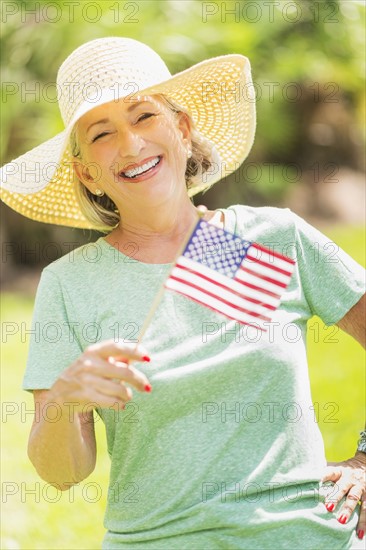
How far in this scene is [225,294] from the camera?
2531 millimetres

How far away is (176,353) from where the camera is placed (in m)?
2.49

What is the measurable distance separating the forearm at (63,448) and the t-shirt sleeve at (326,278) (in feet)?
2.14

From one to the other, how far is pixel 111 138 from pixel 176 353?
580 mm

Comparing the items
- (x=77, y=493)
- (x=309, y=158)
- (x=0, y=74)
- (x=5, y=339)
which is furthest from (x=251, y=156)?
(x=77, y=493)

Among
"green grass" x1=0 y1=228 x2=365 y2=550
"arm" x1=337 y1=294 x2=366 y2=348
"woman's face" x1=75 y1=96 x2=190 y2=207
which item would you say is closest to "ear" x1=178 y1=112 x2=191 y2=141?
"woman's face" x1=75 y1=96 x2=190 y2=207

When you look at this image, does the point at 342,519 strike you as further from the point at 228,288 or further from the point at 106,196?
the point at 106,196

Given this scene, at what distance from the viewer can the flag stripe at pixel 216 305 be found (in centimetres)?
247

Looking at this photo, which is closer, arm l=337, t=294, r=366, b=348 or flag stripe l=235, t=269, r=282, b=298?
flag stripe l=235, t=269, r=282, b=298

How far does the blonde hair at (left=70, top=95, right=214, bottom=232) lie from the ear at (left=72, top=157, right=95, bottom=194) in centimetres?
2

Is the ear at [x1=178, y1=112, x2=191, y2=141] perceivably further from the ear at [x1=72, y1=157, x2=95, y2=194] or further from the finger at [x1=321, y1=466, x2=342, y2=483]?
the finger at [x1=321, y1=466, x2=342, y2=483]

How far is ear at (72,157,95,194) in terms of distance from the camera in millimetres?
2805

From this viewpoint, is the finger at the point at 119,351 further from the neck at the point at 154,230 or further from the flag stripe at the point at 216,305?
the neck at the point at 154,230

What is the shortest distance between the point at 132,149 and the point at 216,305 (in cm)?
44

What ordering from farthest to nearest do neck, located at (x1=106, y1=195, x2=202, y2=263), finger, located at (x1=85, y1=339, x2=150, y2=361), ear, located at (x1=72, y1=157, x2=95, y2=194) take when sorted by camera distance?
1. ear, located at (x1=72, y1=157, x2=95, y2=194)
2. neck, located at (x1=106, y1=195, x2=202, y2=263)
3. finger, located at (x1=85, y1=339, x2=150, y2=361)
